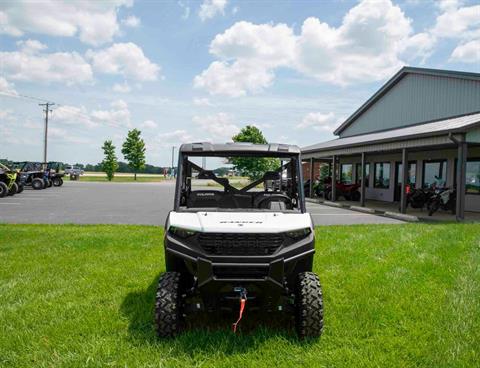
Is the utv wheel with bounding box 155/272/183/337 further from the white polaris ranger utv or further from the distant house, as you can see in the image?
the distant house

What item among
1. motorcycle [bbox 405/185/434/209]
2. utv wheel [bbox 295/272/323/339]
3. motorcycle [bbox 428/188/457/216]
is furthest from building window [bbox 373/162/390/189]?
utv wheel [bbox 295/272/323/339]

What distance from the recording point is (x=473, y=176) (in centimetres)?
1670

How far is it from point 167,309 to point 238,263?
0.81 m

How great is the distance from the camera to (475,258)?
23.5ft

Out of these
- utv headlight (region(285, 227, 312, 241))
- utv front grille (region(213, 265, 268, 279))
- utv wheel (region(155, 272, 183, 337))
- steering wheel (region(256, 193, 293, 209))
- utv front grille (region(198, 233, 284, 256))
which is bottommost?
utv wheel (region(155, 272, 183, 337))

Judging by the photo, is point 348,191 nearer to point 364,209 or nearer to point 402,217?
point 364,209

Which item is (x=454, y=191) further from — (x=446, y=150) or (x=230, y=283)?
(x=230, y=283)

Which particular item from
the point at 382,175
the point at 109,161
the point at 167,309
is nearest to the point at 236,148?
the point at 167,309

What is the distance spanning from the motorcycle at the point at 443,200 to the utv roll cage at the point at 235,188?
1209 cm

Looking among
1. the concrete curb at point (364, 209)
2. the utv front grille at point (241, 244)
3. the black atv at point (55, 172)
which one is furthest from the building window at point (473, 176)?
the black atv at point (55, 172)

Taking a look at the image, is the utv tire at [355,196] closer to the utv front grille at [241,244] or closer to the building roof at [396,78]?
the building roof at [396,78]

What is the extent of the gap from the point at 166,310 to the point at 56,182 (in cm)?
3105

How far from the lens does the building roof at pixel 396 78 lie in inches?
753

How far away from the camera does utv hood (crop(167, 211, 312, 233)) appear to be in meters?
3.62
